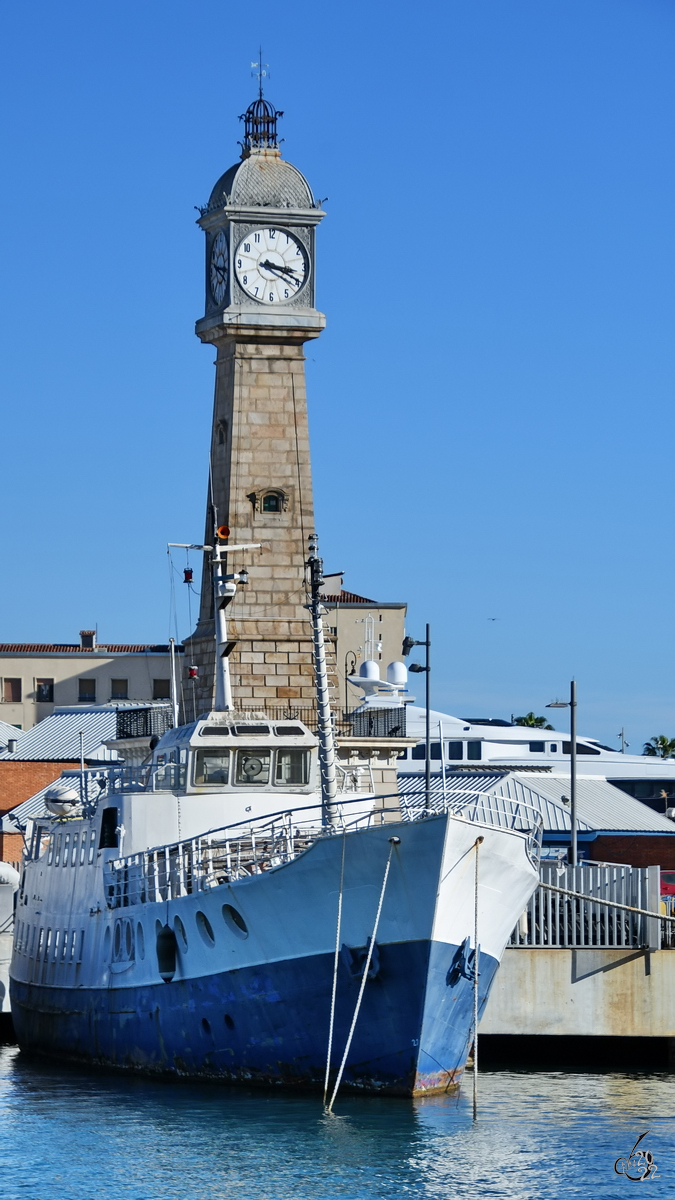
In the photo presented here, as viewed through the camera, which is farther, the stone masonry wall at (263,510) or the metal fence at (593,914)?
the stone masonry wall at (263,510)

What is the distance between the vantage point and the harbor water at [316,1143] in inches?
1126

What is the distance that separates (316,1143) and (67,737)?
191 ft

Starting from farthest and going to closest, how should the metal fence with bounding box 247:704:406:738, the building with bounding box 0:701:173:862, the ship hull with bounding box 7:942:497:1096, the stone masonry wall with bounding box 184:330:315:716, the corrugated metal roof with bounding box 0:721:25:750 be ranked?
the corrugated metal roof with bounding box 0:721:25:750 → the metal fence with bounding box 247:704:406:738 → the building with bounding box 0:701:173:862 → the stone masonry wall with bounding box 184:330:315:716 → the ship hull with bounding box 7:942:497:1096

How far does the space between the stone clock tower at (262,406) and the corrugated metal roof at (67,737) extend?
1570 centimetres

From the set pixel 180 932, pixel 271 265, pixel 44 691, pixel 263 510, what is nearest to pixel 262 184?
pixel 271 265

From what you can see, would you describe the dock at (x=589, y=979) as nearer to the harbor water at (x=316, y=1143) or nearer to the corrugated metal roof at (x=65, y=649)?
the harbor water at (x=316, y=1143)

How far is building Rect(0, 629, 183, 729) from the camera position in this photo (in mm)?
104000

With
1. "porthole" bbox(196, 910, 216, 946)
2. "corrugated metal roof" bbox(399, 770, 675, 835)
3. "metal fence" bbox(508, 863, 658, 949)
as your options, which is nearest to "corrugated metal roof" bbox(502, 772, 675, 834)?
"corrugated metal roof" bbox(399, 770, 675, 835)

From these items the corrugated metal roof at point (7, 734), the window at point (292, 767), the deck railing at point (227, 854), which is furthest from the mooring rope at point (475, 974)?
the corrugated metal roof at point (7, 734)

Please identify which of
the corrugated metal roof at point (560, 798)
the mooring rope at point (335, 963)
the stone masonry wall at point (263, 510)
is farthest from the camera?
the corrugated metal roof at point (560, 798)

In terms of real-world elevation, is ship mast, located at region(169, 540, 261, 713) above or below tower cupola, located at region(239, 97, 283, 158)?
below

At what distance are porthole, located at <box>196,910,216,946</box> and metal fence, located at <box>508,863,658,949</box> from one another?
8400 millimetres

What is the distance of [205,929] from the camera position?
36531 mm

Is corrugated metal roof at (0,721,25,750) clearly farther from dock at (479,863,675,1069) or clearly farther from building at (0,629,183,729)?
dock at (479,863,675,1069)
